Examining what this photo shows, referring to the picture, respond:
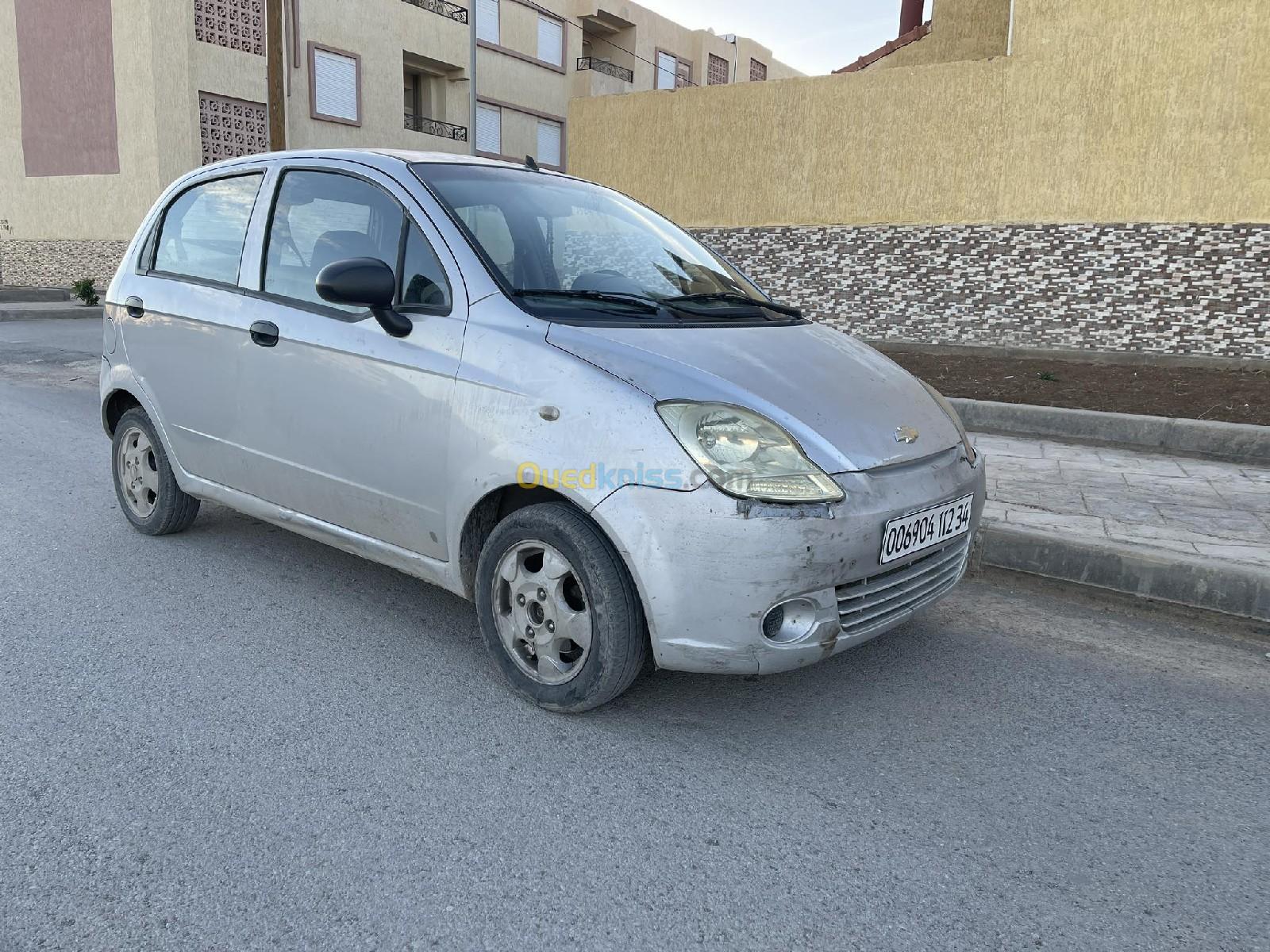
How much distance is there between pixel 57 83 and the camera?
2648cm

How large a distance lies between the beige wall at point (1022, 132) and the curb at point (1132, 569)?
959 cm

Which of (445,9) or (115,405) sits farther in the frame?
(445,9)

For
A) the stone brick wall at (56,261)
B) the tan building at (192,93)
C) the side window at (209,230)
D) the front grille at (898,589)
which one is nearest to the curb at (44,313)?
the tan building at (192,93)

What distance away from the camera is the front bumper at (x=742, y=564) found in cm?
263

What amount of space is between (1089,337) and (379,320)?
1171 cm

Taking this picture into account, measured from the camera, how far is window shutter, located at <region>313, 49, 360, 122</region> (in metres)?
26.8

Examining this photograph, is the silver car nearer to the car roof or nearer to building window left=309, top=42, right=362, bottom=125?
the car roof

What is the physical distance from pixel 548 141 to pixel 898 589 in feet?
114

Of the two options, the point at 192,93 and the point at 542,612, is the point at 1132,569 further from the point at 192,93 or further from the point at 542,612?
the point at 192,93

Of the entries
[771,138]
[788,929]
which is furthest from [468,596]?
[771,138]

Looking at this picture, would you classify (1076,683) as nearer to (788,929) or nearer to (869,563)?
(869,563)

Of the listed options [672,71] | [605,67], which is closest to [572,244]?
[605,67]

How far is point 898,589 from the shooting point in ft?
9.85

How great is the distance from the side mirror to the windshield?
34cm
